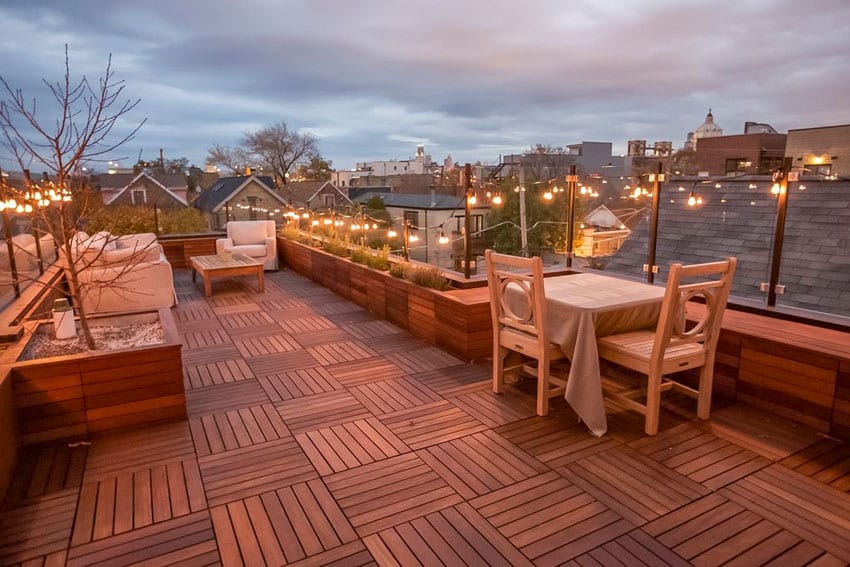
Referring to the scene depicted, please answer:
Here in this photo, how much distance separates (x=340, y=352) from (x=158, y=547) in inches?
97.8

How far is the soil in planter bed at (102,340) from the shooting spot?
2926 mm

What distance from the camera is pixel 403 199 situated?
71.7ft

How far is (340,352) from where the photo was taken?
432 cm

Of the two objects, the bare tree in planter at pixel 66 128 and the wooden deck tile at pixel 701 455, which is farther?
the bare tree in planter at pixel 66 128

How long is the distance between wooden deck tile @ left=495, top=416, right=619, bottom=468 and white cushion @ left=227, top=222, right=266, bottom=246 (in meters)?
6.83

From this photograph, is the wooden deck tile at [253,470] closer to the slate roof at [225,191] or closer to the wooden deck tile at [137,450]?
the wooden deck tile at [137,450]

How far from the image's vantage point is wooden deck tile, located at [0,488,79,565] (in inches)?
73.2

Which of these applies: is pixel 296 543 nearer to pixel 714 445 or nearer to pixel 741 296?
pixel 714 445

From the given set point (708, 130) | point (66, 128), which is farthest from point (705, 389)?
point (708, 130)

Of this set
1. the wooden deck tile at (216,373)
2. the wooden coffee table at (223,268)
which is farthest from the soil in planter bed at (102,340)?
the wooden coffee table at (223,268)

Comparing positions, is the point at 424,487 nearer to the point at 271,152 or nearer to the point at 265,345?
the point at 265,345

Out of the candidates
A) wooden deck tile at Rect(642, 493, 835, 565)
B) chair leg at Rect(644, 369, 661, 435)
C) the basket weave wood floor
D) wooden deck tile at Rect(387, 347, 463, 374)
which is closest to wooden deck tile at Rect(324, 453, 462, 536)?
the basket weave wood floor

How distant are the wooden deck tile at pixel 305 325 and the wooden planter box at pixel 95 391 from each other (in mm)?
1967

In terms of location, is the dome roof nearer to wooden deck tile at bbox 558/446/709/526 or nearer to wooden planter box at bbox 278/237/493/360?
wooden planter box at bbox 278/237/493/360
